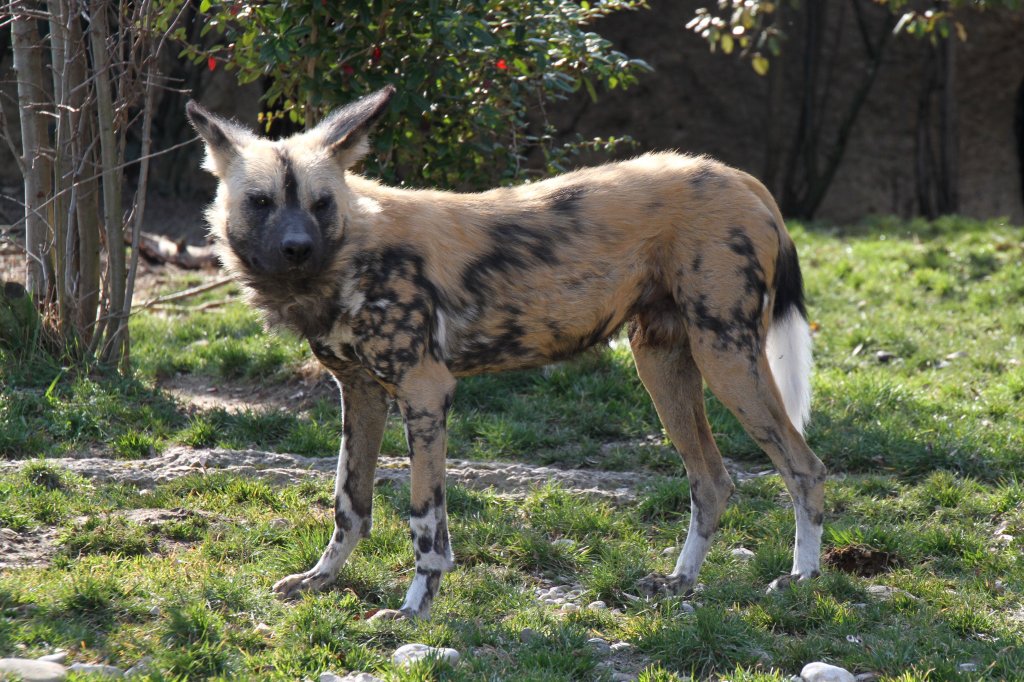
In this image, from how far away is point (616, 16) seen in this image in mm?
9914

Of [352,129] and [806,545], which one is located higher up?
[352,129]

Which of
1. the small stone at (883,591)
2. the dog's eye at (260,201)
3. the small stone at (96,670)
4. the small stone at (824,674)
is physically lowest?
the small stone at (883,591)

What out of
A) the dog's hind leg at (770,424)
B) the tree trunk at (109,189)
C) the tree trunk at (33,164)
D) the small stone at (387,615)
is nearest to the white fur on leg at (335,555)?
the small stone at (387,615)

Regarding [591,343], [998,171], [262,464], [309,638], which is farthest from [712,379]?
[998,171]

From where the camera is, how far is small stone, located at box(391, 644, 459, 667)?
2682 millimetres

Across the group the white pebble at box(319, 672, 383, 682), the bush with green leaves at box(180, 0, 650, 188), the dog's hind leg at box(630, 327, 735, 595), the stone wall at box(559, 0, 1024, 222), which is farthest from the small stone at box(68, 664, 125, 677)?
the stone wall at box(559, 0, 1024, 222)

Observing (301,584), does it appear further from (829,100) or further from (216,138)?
(829,100)

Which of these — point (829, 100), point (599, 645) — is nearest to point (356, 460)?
point (599, 645)

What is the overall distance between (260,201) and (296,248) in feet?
0.71

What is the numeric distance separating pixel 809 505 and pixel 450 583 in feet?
3.65

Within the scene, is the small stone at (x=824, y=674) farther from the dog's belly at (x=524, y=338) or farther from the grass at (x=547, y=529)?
the dog's belly at (x=524, y=338)

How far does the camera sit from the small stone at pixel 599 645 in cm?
287

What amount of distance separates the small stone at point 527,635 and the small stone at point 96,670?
988 mm

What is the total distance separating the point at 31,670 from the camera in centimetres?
245
